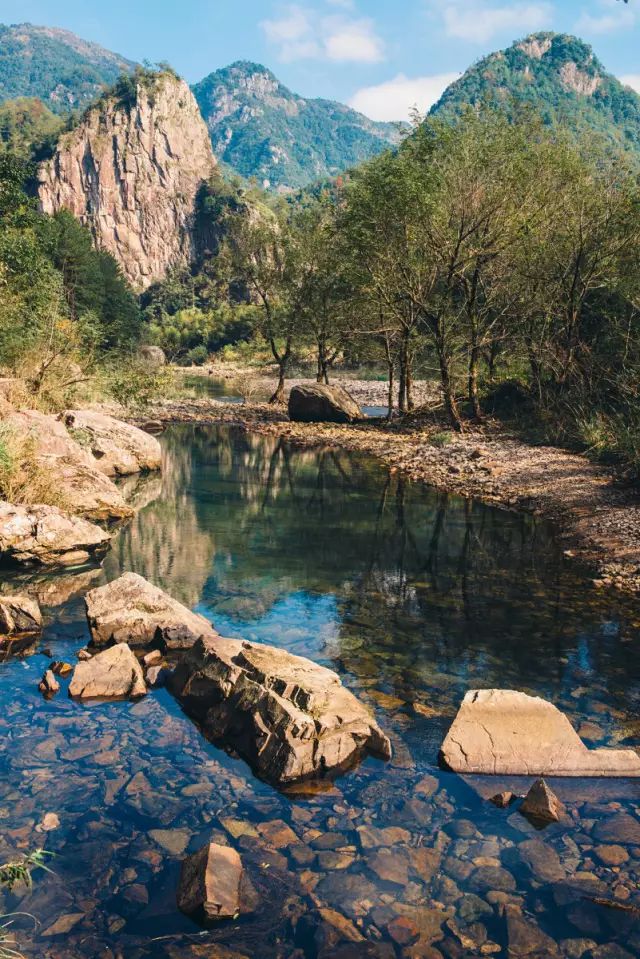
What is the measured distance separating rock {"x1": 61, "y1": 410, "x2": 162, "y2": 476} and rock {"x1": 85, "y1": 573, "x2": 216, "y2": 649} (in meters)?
10.4

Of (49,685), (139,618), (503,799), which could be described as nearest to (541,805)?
(503,799)

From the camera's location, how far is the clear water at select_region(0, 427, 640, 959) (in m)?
4.96

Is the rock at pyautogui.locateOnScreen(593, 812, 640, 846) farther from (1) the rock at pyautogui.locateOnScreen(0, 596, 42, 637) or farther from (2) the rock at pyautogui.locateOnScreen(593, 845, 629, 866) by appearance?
(1) the rock at pyautogui.locateOnScreen(0, 596, 42, 637)

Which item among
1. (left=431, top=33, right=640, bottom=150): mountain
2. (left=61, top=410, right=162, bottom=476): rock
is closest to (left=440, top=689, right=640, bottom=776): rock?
(left=61, top=410, right=162, bottom=476): rock

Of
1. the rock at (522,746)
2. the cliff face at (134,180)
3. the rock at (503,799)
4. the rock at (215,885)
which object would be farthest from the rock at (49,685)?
the cliff face at (134,180)

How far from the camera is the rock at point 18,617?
9.72 meters

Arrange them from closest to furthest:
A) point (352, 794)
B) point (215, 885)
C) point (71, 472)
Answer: point (215, 885) → point (352, 794) → point (71, 472)

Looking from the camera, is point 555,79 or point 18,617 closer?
point 18,617

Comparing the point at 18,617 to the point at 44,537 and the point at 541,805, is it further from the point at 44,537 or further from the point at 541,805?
the point at 541,805

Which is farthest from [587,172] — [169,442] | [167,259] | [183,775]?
[167,259]

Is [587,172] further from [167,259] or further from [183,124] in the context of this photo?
[183,124]

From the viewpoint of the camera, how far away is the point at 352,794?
6434mm

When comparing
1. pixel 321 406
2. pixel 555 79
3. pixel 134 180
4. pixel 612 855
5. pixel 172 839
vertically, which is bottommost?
pixel 172 839

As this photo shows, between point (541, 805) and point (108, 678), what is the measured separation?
485 cm
